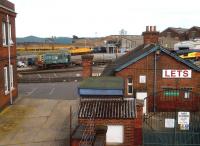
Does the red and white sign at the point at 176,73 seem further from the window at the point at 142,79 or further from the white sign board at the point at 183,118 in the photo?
the white sign board at the point at 183,118

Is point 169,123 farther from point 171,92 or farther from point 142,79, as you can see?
point 142,79

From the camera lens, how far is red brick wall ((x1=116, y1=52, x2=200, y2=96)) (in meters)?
25.1

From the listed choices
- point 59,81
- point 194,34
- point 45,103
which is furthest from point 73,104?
point 194,34

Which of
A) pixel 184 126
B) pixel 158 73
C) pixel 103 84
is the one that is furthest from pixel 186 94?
pixel 103 84

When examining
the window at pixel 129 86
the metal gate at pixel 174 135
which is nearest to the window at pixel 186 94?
the window at pixel 129 86

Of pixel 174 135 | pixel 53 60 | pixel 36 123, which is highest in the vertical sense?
pixel 53 60

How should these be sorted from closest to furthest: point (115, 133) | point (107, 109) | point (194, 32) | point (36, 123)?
1. point (115, 133)
2. point (107, 109)
3. point (36, 123)
4. point (194, 32)

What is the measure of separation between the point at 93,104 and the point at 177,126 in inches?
185

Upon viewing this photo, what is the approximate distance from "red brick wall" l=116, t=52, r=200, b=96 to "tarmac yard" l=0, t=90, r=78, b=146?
15.3 ft

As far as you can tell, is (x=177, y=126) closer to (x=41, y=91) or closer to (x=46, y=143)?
(x=46, y=143)

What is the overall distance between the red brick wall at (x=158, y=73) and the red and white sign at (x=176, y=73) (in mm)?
214

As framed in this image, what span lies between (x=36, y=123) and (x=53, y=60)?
125ft

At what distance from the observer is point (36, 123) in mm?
19875

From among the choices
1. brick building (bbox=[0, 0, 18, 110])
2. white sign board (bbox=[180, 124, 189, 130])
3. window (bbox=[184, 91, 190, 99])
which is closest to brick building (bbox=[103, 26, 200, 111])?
window (bbox=[184, 91, 190, 99])
